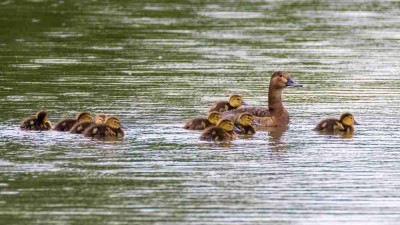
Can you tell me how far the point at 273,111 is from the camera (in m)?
17.0

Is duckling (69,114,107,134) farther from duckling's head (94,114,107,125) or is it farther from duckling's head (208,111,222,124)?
duckling's head (208,111,222,124)

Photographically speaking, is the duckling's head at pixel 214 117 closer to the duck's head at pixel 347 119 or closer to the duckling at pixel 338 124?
the duckling at pixel 338 124

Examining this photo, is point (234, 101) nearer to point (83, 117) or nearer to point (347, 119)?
point (347, 119)

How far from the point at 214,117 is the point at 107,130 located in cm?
141

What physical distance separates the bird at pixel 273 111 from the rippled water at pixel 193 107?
24 cm

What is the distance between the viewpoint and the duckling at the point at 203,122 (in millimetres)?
15913

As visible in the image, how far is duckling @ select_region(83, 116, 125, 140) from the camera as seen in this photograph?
15.2 meters

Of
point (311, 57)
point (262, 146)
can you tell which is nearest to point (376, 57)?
point (311, 57)

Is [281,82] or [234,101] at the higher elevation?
[281,82]

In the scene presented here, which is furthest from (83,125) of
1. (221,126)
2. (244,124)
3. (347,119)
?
(347,119)

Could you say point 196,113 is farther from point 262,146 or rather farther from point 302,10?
point 302,10

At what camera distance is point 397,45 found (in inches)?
982


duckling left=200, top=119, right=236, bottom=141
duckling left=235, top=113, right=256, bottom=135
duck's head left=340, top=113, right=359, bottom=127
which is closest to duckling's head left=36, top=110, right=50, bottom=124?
duckling left=200, top=119, right=236, bottom=141

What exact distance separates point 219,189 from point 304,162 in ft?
5.32
